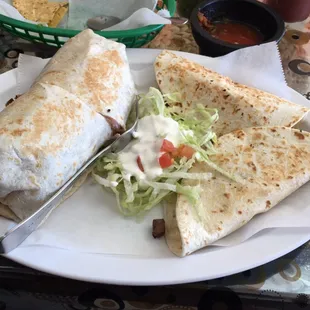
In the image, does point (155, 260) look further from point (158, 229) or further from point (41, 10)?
point (41, 10)

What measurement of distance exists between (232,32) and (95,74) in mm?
755

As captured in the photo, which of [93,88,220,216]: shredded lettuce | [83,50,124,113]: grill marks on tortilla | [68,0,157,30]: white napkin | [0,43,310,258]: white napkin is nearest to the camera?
[0,43,310,258]: white napkin

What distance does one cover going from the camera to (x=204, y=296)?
114 cm

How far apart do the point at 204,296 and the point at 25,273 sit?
0.47 meters

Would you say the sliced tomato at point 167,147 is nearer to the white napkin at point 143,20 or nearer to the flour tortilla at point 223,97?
the flour tortilla at point 223,97

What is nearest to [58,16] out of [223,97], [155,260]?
[223,97]

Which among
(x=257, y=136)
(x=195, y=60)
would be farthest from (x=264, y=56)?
(x=257, y=136)

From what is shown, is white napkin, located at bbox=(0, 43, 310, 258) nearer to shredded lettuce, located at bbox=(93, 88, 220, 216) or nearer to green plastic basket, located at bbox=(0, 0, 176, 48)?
shredded lettuce, located at bbox=(93, 88, 220, 216)

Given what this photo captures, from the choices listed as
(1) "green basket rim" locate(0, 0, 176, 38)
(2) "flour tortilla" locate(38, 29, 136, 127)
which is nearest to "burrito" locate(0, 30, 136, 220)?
(2) "flour tortilla" locate(38, 29, 136, 127)

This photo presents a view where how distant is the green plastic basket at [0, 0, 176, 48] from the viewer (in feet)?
5.21

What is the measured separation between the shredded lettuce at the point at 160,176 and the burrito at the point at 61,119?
77 mm

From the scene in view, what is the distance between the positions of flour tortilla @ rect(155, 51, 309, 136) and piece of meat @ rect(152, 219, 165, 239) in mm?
429

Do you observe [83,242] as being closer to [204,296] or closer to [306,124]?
[204,296]

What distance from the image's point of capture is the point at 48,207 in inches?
43.9
